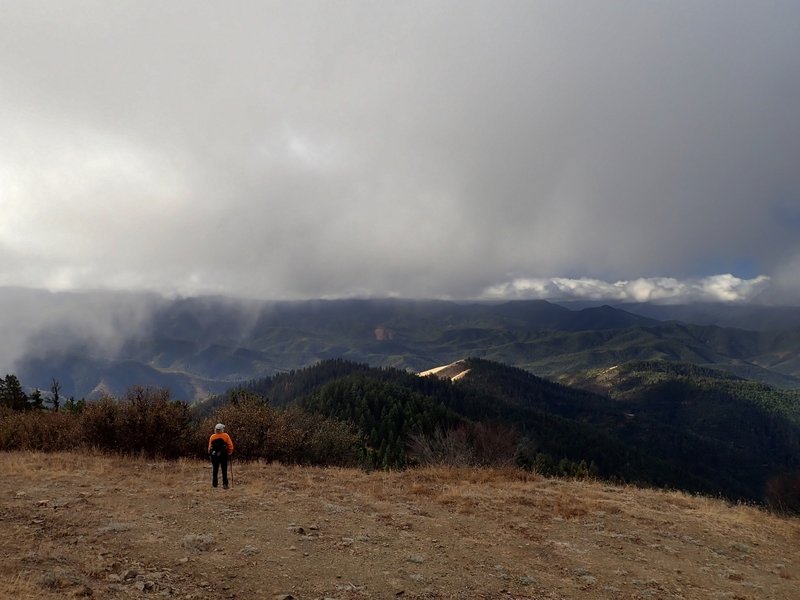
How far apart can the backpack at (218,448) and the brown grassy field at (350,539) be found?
143 centimetres

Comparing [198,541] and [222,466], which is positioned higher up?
[222,466]

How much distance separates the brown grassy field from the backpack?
1429 mm

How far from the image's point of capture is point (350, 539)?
14109 millimetres

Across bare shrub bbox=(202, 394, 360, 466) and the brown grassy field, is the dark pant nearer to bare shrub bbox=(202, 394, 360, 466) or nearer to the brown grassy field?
the brown grassy field

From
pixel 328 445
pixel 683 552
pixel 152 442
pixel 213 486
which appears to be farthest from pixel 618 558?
pixel 328 445

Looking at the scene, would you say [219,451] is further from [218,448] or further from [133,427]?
[133,427]

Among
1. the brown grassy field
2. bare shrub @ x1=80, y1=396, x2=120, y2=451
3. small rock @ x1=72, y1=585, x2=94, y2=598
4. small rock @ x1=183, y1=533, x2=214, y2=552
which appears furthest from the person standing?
bare shrub @ x1=80, y1=396, x2=120, y2=451

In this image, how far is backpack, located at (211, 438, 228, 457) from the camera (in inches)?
746

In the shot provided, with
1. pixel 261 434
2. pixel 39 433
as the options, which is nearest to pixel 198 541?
pixel 261 434

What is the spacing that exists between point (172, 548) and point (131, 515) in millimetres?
3517

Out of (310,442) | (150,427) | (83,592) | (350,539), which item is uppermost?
(150,427)

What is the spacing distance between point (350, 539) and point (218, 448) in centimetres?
800

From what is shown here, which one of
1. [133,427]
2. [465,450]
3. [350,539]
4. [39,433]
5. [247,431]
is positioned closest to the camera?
[350,539]

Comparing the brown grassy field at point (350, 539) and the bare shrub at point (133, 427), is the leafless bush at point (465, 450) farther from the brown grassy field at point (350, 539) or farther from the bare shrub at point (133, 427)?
the bare shrub at point (133, 427)
